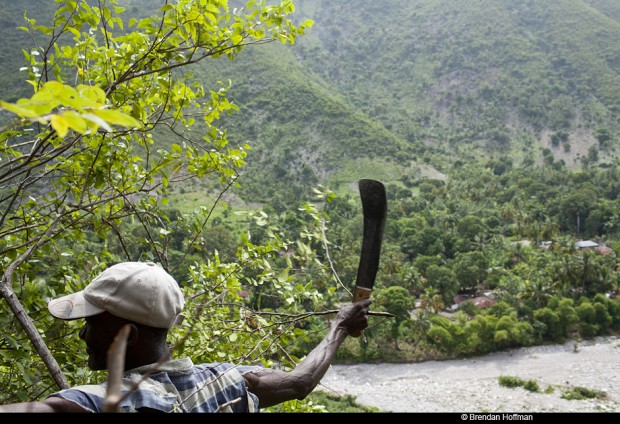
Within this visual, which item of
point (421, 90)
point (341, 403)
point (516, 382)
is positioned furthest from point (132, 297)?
point (421, 90)

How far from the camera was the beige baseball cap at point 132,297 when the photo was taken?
4.58 ft

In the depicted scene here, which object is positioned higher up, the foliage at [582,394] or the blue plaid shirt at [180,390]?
the blue plaid shirt at [180,390]

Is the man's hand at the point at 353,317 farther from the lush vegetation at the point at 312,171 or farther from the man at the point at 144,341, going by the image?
the man at the point at 144,341

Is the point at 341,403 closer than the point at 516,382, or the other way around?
the point at 341,403

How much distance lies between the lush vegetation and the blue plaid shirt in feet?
2.04

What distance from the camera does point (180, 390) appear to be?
149 cm

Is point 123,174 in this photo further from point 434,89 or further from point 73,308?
point 434,89

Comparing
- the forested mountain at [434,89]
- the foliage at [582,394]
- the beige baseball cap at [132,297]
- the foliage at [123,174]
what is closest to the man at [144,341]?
the beige baseball cap at [132,297]

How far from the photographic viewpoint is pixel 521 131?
331ft

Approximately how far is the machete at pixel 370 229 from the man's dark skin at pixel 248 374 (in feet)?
0.24

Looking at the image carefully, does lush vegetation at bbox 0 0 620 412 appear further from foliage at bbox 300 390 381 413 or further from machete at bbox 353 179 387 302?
foliage at bbox 300 390 381 413

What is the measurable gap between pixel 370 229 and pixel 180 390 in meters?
0.81

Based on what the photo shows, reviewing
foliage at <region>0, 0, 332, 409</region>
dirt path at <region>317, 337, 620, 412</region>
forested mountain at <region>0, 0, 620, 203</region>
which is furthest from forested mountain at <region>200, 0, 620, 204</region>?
foliage at <region>0, 0, 332, 409</region>
